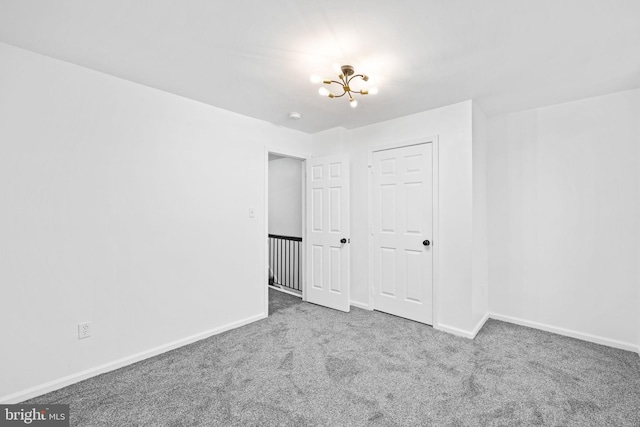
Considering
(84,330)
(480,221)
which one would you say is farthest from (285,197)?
(84,330)

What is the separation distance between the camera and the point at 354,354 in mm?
2547

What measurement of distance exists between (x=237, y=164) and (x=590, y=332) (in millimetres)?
4036

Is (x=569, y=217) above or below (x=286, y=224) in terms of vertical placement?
above

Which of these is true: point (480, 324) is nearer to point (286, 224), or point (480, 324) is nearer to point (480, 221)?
point (480, 221)

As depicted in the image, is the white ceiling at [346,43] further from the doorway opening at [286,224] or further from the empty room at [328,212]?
the doorway opening at [286,224]

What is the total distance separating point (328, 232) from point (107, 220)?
7.84 feet

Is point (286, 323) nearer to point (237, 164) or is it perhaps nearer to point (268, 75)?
point (237, 164)

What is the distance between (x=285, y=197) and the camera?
195 inches

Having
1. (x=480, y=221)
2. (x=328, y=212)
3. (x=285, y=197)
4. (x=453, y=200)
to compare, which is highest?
(x=285, y=197)

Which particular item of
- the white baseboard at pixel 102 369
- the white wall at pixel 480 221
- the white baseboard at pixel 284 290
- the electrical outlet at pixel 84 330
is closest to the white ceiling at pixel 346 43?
the white wall at pixel 480 221

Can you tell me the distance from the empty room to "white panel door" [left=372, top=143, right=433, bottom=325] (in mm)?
28

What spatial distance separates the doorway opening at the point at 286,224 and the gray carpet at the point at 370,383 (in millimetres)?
1738

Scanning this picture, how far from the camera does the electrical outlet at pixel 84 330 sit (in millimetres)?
2186

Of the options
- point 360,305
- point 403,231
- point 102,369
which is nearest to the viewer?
point 102,369
